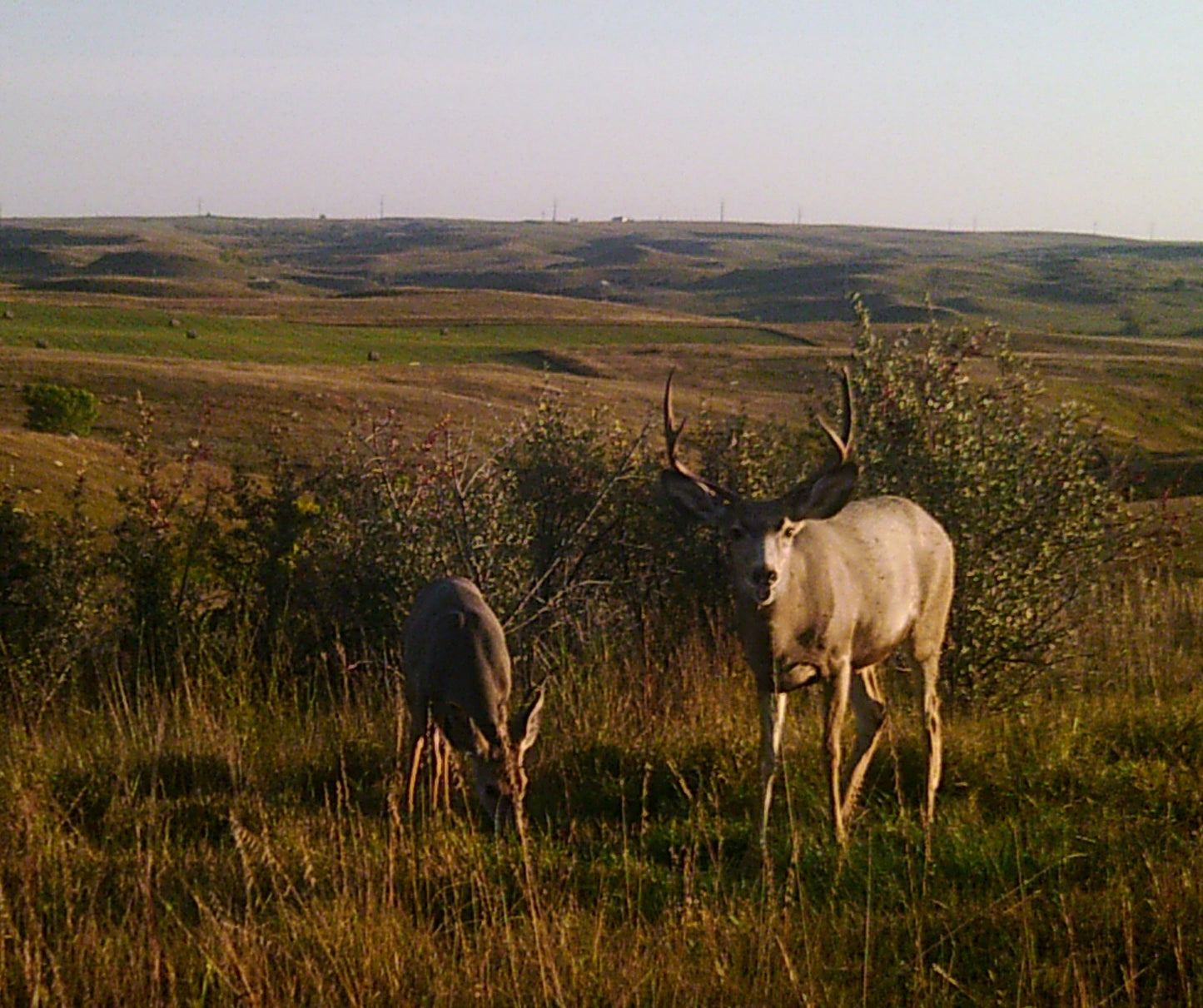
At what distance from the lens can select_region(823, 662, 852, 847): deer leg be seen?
708cm

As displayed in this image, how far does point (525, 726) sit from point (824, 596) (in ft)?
5.95

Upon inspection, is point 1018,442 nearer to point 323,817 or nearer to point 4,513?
point 323,817

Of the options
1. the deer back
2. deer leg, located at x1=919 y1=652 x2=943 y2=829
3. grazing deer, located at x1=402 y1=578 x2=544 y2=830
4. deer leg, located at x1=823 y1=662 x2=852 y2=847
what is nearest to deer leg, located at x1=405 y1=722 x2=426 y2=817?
grazing deer, located at x1=402 y1=578 x2=544 y2=830

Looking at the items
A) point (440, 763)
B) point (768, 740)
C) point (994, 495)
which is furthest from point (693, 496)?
point (994, 495)

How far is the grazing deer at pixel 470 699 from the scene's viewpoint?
7.49 metres

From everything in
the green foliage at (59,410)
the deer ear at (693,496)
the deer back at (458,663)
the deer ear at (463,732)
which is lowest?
the green foliage at (59,410)

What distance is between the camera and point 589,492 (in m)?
15.0

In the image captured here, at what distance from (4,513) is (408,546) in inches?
168

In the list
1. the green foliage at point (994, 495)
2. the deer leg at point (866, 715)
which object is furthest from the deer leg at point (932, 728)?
the green foliage at point (994, 495)

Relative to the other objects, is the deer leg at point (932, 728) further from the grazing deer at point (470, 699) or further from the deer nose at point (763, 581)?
the grazing deer at point (470, 699)

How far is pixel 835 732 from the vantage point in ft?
23.6

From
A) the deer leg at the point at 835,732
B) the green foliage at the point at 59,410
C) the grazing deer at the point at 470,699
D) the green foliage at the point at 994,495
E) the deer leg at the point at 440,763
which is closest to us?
the deer leg at the point at 835,732

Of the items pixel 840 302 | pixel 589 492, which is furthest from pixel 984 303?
pixel 589 492

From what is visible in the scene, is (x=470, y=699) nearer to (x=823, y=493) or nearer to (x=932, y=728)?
(x=823, y=493)
